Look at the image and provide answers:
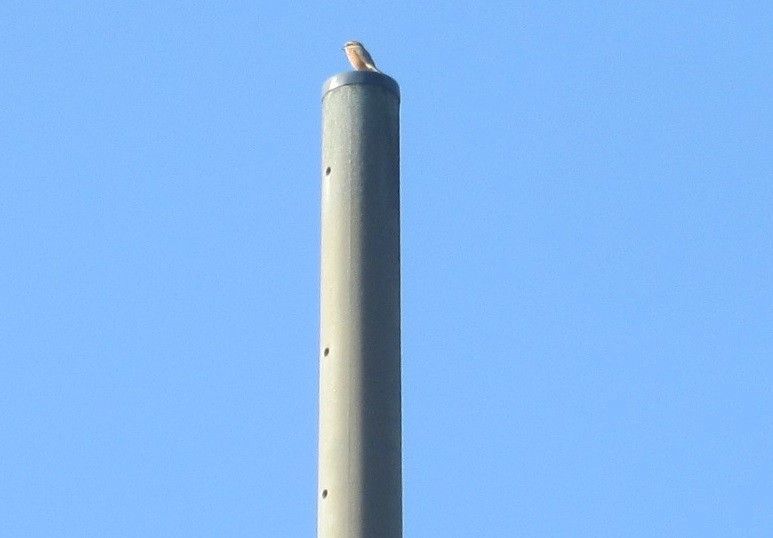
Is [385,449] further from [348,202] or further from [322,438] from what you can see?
[348,202]

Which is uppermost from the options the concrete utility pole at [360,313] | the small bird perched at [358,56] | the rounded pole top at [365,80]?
→ the small bird perched at [358,56]

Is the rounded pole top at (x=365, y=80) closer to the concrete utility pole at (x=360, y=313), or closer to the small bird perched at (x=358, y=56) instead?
the concrete utility pole at (x=360, y=313)

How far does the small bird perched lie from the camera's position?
10.7 m

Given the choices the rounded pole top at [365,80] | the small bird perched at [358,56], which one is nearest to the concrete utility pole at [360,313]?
the rounded pole top at [365,80]

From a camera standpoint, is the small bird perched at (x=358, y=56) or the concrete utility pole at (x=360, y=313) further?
the small bird perched at (x=358, y=56)

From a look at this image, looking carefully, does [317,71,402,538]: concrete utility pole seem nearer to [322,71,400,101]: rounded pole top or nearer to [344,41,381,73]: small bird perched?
[322,71,400,101]: rounded pole top

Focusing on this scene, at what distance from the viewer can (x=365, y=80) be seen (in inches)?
334

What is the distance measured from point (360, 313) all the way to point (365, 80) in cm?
127

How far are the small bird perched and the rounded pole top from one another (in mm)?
2011

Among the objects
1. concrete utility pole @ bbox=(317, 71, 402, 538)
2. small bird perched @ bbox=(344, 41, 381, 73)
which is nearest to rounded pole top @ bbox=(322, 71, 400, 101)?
concrete utility pole @ bbox=(317, 71, 402, 538)

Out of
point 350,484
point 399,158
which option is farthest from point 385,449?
point 399,158

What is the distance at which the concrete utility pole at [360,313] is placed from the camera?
25.0ft

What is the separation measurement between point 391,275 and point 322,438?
85 cm

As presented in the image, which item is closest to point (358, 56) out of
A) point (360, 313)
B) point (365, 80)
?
point (365, 80)
